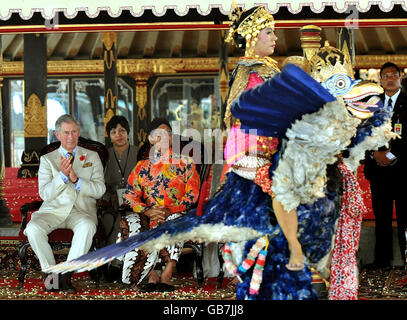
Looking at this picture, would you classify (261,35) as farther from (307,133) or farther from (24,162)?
(24,162)

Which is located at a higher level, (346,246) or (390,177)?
(390,177)

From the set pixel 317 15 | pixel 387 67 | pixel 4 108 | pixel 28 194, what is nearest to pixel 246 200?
pixel 387 67

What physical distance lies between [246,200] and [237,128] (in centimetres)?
40

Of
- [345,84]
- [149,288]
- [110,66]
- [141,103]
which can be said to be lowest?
[149,288]

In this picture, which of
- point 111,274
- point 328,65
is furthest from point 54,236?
point 328,65

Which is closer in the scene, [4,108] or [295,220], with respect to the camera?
[295,220]

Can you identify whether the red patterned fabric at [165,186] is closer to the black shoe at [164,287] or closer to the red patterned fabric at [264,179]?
the black shoe at [164,287]

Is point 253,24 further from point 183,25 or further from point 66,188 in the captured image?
point 183,25

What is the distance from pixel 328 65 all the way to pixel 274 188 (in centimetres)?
78

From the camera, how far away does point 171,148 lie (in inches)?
219

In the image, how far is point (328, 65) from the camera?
12.3 feet

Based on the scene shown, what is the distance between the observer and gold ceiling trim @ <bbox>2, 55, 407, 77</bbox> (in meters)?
11.3

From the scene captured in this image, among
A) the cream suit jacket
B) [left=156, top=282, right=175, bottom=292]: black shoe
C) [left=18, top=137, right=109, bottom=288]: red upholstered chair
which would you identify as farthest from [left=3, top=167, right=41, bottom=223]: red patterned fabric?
[left=156, top=282, right=175, bottom=292]: black shoe

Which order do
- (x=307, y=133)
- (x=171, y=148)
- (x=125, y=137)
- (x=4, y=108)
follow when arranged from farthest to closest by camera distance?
1. (x=4, y=108)
2. (x=125, y=137)
3. (x=171, y=148)
4. (x=307, y=133)
